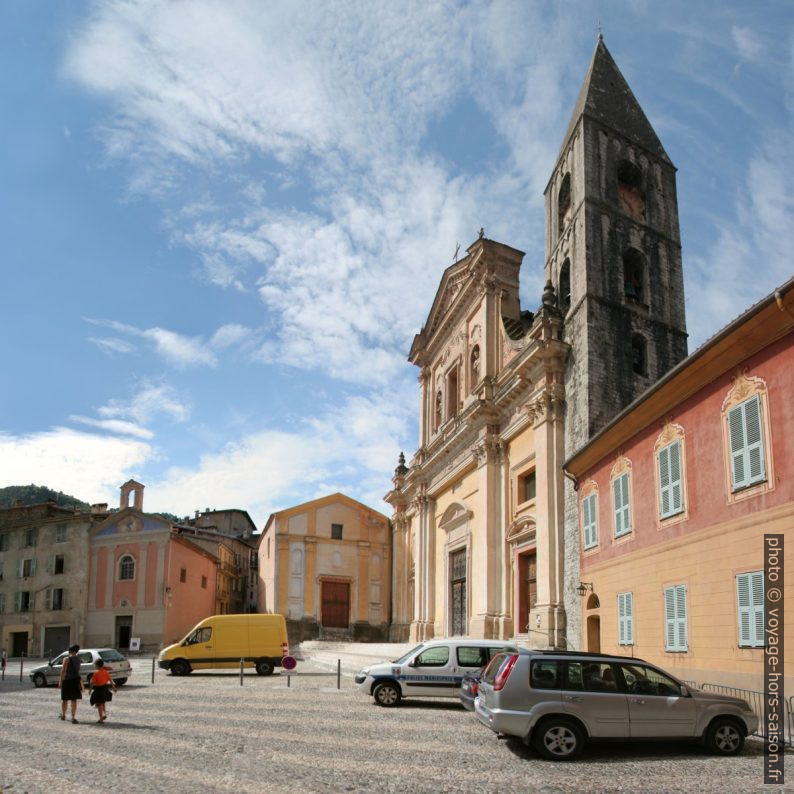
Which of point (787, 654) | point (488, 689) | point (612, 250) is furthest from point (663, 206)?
point (488, 689)

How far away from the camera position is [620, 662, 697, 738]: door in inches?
396

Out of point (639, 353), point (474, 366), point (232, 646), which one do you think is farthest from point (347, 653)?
point (639, 353)

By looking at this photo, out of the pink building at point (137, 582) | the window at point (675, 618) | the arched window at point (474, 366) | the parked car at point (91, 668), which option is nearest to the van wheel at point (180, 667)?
the parked car at point (91, 668)

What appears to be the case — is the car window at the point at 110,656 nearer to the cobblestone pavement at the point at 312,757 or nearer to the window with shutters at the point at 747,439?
the cobblestone pavement at the point at 312,757

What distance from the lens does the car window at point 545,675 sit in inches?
400

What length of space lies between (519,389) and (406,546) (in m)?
16.7

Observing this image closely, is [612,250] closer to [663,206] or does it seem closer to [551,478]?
[663,206]

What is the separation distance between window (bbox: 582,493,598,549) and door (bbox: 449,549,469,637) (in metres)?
11.5

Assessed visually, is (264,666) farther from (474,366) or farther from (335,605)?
(335,605)

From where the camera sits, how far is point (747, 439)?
1247 centimetres

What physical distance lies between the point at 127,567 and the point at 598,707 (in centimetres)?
3702

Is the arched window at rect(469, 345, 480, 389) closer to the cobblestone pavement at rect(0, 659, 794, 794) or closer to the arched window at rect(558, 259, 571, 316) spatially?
the arched window at rect(558, 259, 571, 316)

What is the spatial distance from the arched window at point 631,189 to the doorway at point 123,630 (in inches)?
1237

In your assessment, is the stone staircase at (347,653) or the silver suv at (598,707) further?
the stone staircase at (347,653)
